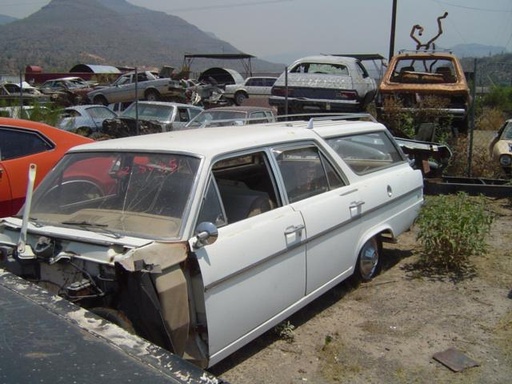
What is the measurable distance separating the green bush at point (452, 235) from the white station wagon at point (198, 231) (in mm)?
999

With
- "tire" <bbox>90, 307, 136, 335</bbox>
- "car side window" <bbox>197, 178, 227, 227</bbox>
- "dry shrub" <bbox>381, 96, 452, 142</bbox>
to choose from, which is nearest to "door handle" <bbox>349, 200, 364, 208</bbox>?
"car side window" <bbox>197, 178, 227, 227</bbox>

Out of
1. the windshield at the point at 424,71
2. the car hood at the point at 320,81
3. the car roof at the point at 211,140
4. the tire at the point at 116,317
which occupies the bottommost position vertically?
the tire at the point at 116,317

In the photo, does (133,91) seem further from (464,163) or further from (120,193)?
(120,193)

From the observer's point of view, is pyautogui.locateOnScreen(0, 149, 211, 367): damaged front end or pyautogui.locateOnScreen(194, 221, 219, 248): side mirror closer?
pyautogui.locateOnScreen(0, 149, 211, 367): damaged front end

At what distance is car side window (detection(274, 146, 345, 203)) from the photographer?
396 centimetres

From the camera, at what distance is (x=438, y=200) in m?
5.82

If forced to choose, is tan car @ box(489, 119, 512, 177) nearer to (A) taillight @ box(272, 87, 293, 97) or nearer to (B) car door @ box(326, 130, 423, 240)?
(A) taillight @ box(272, 87, 293, 97)

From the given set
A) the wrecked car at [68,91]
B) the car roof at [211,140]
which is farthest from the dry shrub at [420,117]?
the wrecked car at [68,91]

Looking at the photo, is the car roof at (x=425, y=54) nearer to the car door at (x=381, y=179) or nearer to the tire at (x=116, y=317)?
the car door at (x=381, y=179)

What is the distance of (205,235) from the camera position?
2941mm

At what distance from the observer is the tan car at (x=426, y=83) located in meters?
10.3

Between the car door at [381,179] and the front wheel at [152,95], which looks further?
the front wheel at [152,95]

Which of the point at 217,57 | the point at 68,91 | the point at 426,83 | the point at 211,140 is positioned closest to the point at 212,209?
the point at 211,140

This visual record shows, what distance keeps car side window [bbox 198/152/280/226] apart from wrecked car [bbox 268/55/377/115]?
23.5 feet
